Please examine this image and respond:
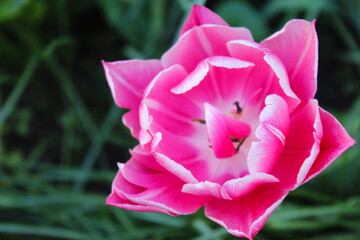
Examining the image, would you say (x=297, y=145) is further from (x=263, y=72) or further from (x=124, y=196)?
(x=124, y=196)

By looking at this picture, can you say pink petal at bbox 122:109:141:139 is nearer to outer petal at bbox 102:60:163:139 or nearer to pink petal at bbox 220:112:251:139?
outer petal at bbox 102:60:163:139

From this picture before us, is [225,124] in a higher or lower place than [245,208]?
higher

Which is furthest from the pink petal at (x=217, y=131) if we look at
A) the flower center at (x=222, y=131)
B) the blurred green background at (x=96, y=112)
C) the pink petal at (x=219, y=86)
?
the blurred green background at (x=96, y=112)

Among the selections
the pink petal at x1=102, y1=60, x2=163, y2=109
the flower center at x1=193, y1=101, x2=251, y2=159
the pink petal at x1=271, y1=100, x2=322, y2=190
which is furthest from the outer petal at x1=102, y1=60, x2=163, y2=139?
the pink petal at x1=271, y1=100, x2=322, y2=190

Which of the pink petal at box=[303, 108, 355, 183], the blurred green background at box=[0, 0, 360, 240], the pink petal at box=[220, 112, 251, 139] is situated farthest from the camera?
the blurred green background at box=[0, 0, 360, 240]

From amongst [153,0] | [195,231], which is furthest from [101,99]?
[195,231]

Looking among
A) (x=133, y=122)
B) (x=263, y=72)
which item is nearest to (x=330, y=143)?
(x=263, y=72)

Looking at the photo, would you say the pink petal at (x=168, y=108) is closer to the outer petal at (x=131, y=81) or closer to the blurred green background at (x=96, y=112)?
the outer petal at (x=131, y=81)
